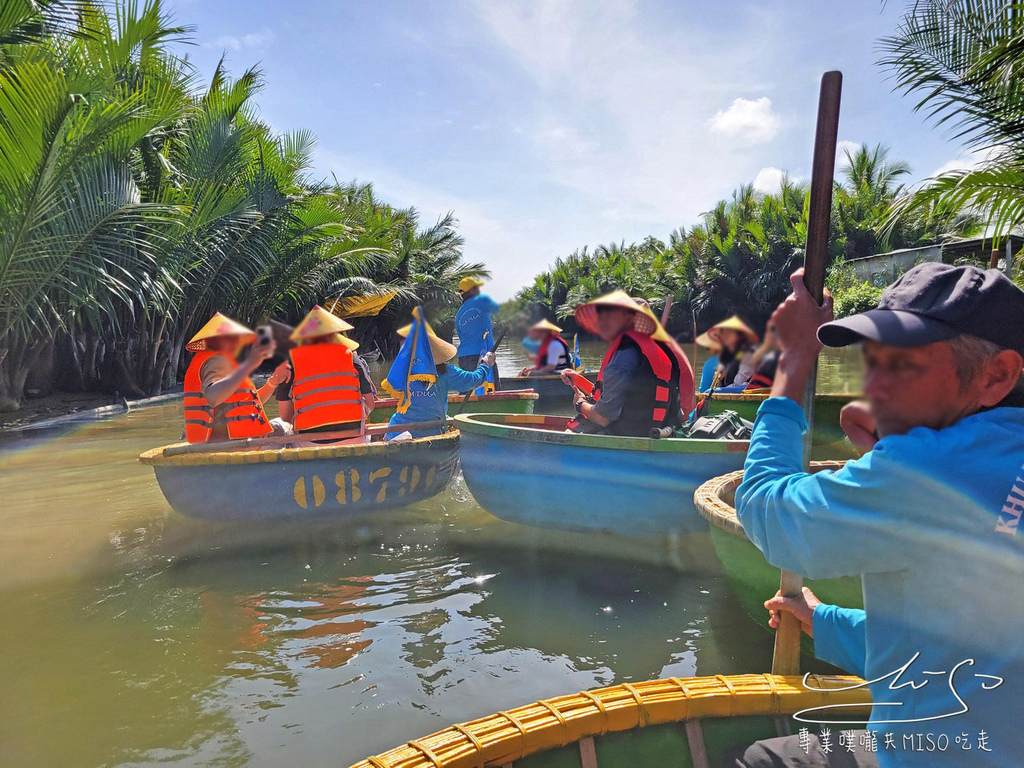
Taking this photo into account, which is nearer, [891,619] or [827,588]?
[891,619]

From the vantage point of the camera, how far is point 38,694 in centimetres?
333

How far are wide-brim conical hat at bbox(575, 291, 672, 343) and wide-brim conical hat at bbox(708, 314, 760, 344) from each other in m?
0.20

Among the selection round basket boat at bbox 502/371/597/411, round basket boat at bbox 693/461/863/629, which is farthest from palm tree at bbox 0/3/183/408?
round basket boat at bbox 502/371/597/411

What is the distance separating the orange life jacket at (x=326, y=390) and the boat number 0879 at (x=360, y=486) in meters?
0.45

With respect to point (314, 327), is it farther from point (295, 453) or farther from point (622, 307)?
point (295, 453)

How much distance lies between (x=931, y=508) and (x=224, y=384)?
1060 millimetres

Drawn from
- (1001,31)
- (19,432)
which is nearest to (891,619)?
(1001,31)

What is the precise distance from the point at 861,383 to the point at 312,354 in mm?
4155

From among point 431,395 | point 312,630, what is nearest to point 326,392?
point 431,395

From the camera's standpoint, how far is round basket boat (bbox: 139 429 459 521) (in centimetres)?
507

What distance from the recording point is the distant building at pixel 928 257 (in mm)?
2518

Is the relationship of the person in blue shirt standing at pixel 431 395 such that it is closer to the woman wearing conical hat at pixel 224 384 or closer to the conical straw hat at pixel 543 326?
the woman wearing conical hat at pixel 224 384

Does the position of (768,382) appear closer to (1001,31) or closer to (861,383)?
(861,383)

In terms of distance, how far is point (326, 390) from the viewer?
515 cm
